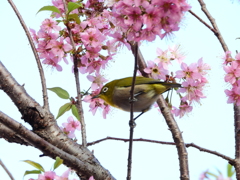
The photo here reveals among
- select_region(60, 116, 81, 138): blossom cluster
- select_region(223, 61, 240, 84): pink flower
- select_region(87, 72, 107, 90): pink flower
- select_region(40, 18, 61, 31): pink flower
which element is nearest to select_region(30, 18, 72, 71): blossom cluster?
select_region(40, 18, 61, 31): pink flower

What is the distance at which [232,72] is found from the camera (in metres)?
3.07

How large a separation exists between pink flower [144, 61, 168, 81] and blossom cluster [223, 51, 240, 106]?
0.57m

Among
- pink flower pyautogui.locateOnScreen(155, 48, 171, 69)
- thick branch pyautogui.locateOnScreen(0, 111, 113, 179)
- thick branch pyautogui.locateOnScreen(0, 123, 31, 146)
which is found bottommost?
thick branch pyautogui.locateOnScreen(0, 111, 113, 179)

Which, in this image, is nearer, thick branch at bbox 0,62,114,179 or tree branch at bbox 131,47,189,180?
thick branch at bbox 0,62,114,179

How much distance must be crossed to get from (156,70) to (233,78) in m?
0.71

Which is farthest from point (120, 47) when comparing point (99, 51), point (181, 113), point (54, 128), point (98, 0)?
point (181, 113)

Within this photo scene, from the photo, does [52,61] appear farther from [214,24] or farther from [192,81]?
[214,24]

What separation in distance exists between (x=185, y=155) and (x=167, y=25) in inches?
66.1

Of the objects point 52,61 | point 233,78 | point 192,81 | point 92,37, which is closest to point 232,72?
point 233,78

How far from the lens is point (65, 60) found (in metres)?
3.23

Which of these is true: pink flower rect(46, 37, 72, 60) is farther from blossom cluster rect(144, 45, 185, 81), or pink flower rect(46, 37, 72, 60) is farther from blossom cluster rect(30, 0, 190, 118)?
blossom cluster rect(144, 45, 185, 81)

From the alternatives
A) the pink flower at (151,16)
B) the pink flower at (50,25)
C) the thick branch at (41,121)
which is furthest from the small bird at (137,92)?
the pink flower at (151,16)

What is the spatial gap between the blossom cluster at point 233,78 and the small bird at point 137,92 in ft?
1.51

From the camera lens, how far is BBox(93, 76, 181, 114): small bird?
3451 mm
